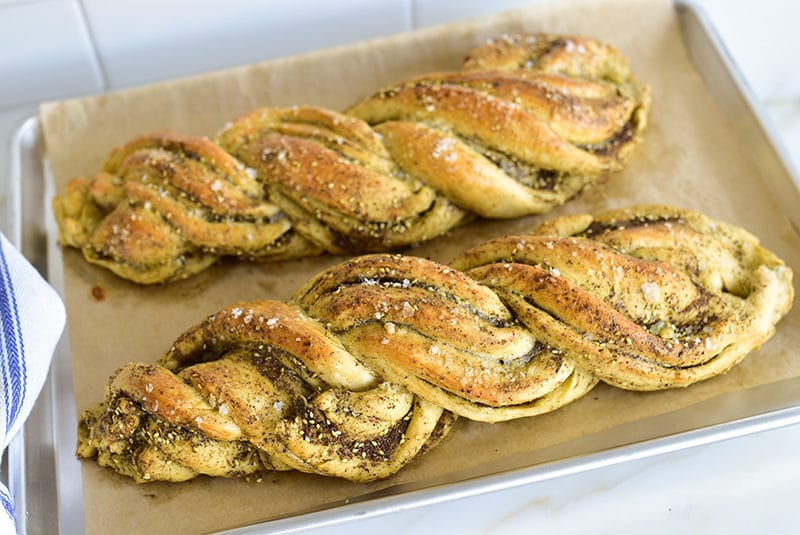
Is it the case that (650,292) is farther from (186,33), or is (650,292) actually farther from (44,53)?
(44,53)


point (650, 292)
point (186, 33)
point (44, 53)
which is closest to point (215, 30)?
point (186, 33)

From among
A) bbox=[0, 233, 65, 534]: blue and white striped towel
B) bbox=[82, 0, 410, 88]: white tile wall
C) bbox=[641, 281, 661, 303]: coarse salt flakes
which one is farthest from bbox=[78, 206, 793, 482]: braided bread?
bbox=[82, 0, 410, 88]: white tile wall

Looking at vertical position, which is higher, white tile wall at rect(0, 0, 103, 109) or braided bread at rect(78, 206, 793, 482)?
white tile wall at rect(0, 0, 103, 109)

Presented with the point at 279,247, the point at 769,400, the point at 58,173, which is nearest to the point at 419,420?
the point at 279,247

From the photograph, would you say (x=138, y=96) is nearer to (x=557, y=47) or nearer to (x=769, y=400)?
(x=557, y=47)

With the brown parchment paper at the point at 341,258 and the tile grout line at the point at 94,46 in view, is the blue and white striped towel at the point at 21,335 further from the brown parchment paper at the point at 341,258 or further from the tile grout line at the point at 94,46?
the tile grout line at the point at 94,46

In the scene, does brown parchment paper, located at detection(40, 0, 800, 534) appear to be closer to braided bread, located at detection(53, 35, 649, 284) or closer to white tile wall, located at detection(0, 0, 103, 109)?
braided bread, located at detection(53, 35, 649, 284)

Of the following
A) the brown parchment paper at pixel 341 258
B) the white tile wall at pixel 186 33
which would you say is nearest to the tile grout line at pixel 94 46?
the white tile wall at pixel 186 33
